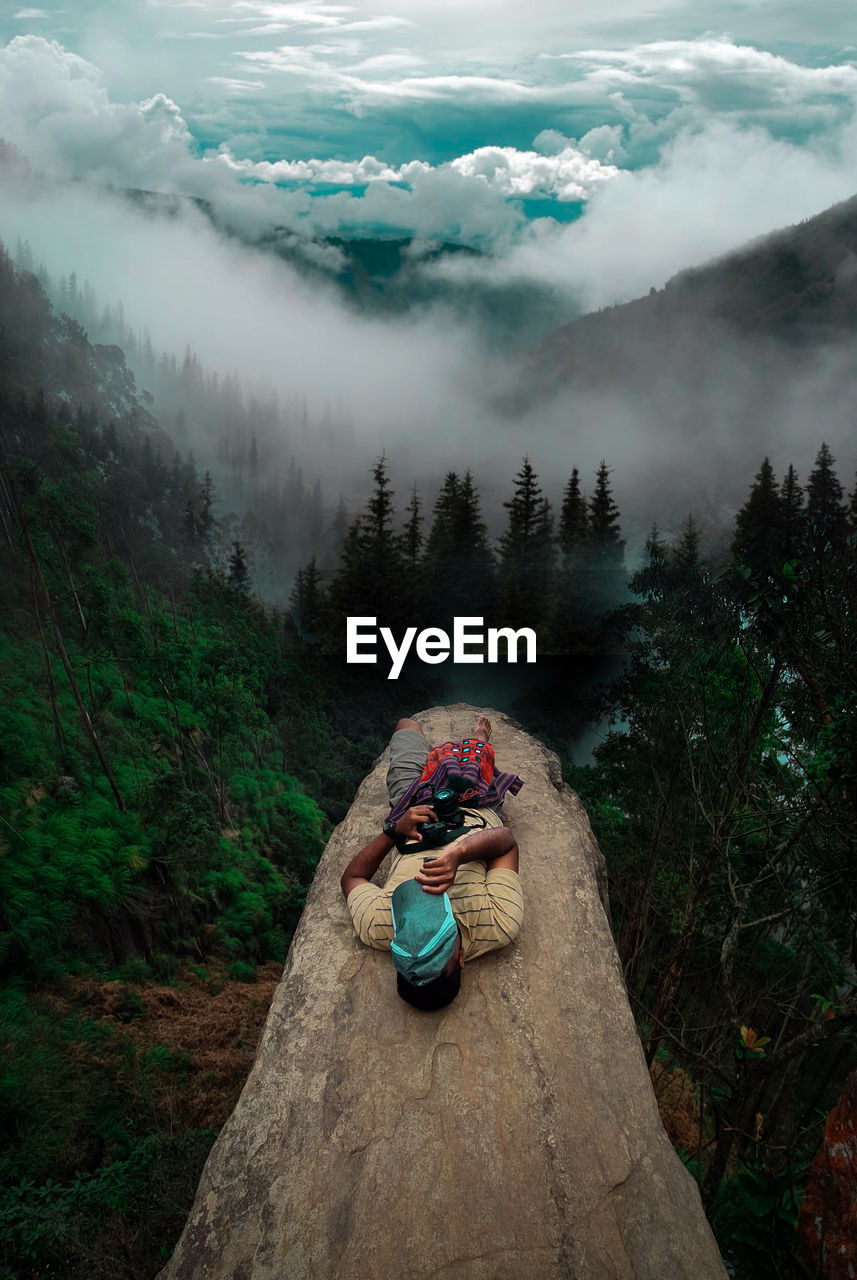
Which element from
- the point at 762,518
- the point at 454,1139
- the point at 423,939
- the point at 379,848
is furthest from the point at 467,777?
the point at 762,518

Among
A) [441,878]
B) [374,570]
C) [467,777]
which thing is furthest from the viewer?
[374,570]

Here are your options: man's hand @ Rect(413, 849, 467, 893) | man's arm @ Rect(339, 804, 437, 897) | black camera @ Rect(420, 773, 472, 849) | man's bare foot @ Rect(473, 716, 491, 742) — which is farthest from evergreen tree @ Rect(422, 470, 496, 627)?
man's hand @ Rect(413, 849, 467, 893)

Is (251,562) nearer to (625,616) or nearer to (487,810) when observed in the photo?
(625,616)

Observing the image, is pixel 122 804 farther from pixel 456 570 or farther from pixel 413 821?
pixel 456 570

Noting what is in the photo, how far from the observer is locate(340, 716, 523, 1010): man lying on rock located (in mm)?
2863

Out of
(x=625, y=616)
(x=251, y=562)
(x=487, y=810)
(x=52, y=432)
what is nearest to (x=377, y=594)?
(x=251, y=562)

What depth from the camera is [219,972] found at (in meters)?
8.02

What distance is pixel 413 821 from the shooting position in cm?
368

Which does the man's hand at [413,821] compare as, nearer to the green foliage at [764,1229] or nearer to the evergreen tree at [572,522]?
the green foliage at [764,1229]

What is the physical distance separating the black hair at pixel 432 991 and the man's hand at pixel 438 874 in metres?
0.36

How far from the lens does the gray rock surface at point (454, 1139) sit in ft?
7.44

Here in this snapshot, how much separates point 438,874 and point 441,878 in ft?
0.10

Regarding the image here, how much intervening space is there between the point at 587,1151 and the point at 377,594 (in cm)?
1477

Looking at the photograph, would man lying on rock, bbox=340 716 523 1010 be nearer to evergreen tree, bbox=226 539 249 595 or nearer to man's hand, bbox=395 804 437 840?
man's hand, bbox=395 804 437 840
